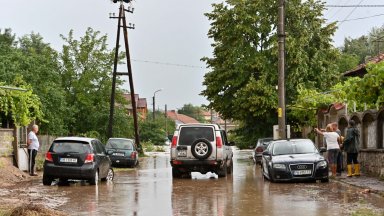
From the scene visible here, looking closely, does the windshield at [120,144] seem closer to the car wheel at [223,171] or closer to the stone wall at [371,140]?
the car wheel at [223,171]

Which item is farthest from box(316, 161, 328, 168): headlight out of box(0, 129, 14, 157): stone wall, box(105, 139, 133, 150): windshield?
box(105, 139, 133, 150): windshield

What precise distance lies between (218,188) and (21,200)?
19.4 ft

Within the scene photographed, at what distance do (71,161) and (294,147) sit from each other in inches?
282

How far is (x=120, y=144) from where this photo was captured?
33781 millimetres

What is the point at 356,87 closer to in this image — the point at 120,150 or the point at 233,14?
the point at 120,150

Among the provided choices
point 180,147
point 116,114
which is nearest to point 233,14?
point 116,114

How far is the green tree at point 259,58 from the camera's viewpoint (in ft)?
137

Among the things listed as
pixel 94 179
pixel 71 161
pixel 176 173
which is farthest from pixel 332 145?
pixel 71 161

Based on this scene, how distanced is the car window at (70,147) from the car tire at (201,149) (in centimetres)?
403

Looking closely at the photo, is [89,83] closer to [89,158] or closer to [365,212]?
[89,158]

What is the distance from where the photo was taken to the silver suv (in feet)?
73.3

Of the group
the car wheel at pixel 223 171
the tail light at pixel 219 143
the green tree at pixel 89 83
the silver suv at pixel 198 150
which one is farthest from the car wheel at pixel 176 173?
the green tree at pixel 89 83

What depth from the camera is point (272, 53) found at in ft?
137

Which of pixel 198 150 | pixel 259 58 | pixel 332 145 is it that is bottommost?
pixel 198 150
